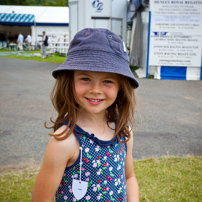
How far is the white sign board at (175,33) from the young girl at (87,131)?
8119mm

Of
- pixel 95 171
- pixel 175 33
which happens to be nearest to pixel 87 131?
pixel 95 171

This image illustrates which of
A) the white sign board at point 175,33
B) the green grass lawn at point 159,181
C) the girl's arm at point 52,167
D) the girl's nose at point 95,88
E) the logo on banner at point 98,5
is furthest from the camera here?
the logo on banner at point 98,5

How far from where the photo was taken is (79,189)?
127cm

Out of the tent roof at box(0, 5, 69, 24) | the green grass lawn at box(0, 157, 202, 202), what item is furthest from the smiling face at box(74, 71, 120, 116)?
the tent roof at box(0, 5, 69, 24)

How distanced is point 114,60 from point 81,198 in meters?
0.66

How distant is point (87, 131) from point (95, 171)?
19 cm

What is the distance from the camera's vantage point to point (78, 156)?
1242 millimetres

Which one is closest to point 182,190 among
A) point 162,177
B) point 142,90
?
point 162,177

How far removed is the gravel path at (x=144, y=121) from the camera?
11.7 feet

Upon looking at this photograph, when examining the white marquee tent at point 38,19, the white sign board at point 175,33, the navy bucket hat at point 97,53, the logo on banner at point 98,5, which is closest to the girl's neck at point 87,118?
the navy bucket hat at point 97,53

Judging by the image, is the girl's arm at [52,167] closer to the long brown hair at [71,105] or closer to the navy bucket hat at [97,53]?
the long brown hair at [71,105]

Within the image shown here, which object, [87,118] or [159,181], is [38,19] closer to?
[159,181]

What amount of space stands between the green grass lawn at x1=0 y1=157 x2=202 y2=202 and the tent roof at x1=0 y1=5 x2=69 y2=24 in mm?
22312

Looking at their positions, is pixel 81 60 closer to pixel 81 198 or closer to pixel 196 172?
pixel 81 198
